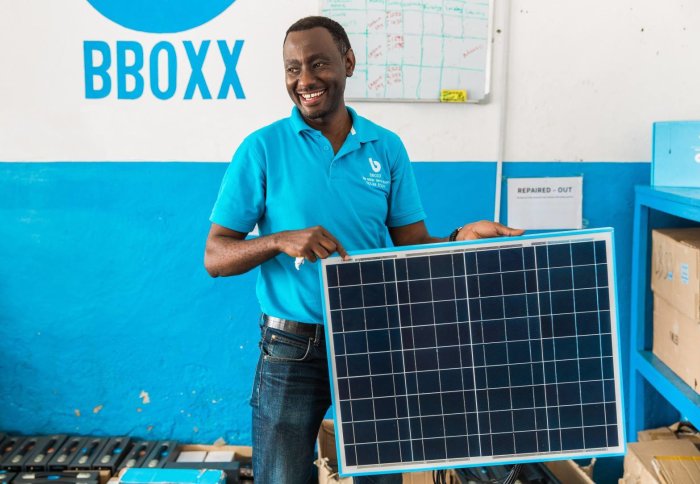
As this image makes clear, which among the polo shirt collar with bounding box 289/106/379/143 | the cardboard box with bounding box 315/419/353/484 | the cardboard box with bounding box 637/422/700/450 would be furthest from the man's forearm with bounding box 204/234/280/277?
the cardboard box with bounding box 637/422/700/450

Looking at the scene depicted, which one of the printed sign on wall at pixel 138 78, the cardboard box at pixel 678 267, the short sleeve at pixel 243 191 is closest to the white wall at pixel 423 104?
the printed sign on wall at pixel 138 78

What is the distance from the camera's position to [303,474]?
1704 millimetres

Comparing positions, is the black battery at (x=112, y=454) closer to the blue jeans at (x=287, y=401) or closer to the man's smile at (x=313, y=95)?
the blue jeans at (x=287, y=401)

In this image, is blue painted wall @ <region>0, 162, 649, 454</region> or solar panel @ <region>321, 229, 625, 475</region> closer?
solar panel @ <region>321, 229, 625, 475</region>

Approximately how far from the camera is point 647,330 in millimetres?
2715

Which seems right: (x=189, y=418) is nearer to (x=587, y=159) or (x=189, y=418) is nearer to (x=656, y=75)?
(x=587, y=159)

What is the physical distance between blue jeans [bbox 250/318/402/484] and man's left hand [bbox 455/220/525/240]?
0.44 metres

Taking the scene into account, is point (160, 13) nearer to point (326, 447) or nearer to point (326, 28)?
point (326, 28)

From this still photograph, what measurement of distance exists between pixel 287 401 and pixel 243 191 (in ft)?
1.79

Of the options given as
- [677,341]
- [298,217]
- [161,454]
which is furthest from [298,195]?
[161,454]

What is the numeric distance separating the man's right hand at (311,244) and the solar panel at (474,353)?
4 centimetres

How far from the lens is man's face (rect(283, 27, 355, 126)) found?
1635mm

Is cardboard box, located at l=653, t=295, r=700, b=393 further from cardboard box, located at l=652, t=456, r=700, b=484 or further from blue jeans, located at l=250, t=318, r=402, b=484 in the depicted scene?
blue jeans, located at l=250, t=318, r=402, b=484

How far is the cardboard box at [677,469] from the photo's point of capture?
2182 millimetres
